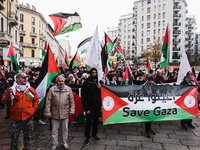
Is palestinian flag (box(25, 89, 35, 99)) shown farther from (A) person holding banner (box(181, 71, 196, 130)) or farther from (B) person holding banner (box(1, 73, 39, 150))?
(A) person holding banner (box(181, 71, 196, 130))

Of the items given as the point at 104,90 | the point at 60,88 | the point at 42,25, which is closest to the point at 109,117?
the point at 104,90

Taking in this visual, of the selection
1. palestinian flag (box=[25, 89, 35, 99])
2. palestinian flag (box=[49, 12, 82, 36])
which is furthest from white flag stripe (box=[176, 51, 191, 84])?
palestinian flag (box=[25, 89, 35, 99])

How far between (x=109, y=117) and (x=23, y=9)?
52.3 meters

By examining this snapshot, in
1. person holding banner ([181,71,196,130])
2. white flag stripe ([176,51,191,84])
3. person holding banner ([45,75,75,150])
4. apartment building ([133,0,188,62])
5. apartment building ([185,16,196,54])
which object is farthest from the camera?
apartment building ([185,16,196,54])

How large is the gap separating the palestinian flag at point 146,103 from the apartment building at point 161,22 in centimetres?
5650

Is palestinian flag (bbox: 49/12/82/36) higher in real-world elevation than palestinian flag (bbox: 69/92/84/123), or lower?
higher

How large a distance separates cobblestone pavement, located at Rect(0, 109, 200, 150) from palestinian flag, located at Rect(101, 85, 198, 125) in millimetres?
447

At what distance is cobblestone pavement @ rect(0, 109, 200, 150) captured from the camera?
4105mm

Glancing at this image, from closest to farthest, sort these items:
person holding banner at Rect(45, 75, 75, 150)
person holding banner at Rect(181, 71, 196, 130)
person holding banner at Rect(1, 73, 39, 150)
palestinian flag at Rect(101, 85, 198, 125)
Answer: person holding banner at Rect(1, 73, 39, 150) < person holding banner at Rect(45, 75, 75, 150) < palestinian flag at Rect(101, 85, 198, 125) < person holding banner at Rect(181, 71, 196, 130)

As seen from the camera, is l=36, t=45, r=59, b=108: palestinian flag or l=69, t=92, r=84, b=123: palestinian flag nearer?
l=36, t=45, r=59, b=108: palestinian flag

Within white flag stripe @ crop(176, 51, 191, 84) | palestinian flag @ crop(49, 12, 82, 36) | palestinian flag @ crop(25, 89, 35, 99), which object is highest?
palestinian flag @ crop(49, 12, 82, 36)

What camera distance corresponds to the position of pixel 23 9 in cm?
4850

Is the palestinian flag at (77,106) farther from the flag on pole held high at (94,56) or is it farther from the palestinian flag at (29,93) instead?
Answer: the palestinian flag at (29,93)

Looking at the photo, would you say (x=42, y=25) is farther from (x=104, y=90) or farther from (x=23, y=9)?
(x=104, y=90)
